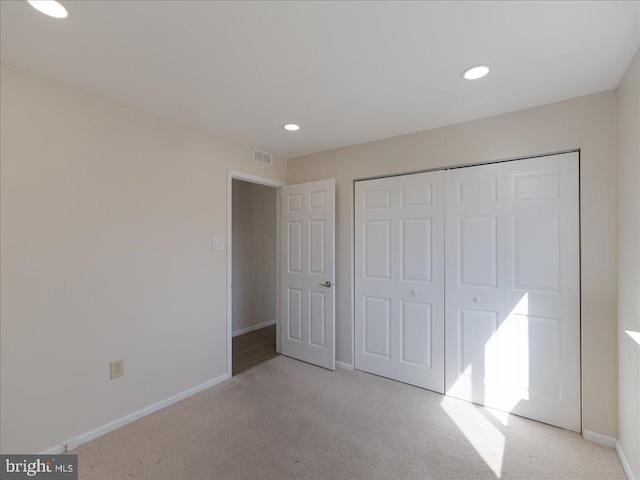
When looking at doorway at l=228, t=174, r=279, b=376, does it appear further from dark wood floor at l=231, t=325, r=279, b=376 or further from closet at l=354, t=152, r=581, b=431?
closet at l=354, t=152, r=581, b=431

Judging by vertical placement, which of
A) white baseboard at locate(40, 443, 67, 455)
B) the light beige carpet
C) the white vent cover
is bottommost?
the light beige carpet

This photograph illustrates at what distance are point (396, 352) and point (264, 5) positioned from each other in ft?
9.52

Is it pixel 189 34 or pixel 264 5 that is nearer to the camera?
pixel 264 5

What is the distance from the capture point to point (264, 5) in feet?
4.27

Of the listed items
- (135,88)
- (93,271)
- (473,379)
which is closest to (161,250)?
(93,271)

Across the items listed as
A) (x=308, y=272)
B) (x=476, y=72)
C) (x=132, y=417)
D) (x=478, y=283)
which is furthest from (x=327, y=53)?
(x=132, y=417)

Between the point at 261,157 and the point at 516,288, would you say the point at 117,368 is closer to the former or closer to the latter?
the point at 261,157

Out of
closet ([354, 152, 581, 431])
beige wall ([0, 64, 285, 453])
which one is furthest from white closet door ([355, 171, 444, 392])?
beige wall ([0, 64, 285, 453])

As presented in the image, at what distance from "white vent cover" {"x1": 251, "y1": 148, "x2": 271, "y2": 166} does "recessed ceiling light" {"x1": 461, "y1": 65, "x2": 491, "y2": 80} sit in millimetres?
2175

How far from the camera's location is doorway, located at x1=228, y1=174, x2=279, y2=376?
15.1 feet

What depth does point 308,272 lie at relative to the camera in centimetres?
339

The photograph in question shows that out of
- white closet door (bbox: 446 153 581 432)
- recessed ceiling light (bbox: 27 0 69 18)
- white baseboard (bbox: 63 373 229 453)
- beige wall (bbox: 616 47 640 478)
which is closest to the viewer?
recessed ceiling light (bbox: 27 0 69 18)

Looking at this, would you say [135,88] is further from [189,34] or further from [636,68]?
[636,68]

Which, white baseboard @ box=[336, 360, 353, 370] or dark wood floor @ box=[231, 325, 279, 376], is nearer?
white baseboard @ box=[336, 360, 353, 370]
